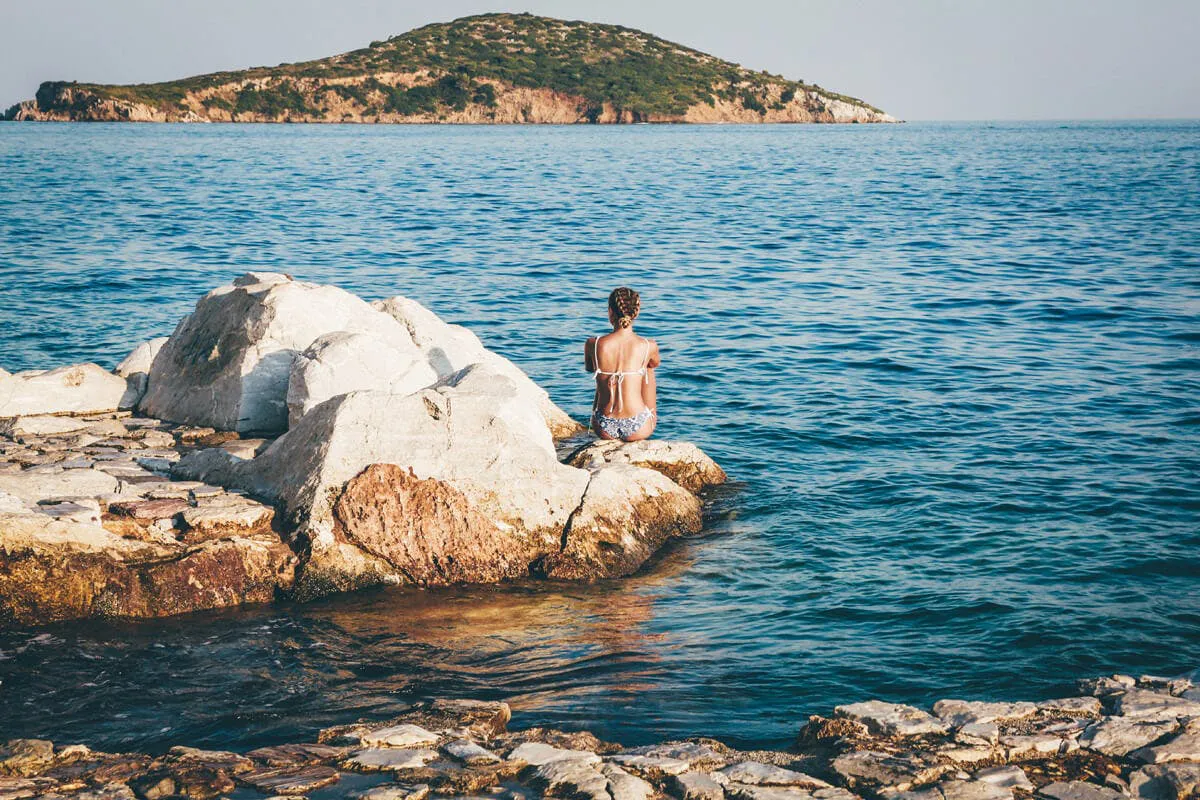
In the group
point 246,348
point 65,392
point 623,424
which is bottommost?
point 623,424

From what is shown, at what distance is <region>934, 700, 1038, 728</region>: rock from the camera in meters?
6.23

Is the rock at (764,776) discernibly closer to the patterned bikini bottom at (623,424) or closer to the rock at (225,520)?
the rock at (225,520)

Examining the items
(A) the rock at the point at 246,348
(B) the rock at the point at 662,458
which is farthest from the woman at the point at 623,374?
(A) the rock at the point at 246,348

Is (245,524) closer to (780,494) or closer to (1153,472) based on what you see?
(780,494)

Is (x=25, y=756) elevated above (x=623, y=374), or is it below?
below

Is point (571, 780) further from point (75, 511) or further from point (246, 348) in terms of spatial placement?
point (246, 348)

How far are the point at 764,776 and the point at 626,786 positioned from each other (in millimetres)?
779

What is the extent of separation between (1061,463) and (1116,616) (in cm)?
406

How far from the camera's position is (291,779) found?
17.3ft

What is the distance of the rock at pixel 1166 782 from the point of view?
537 centimetres

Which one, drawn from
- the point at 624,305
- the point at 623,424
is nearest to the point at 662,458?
the point at 623,424

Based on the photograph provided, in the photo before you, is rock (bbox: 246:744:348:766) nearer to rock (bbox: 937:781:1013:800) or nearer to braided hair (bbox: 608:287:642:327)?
rock (bbox: 937:781:1013:800)

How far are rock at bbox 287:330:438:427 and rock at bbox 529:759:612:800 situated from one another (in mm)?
5968

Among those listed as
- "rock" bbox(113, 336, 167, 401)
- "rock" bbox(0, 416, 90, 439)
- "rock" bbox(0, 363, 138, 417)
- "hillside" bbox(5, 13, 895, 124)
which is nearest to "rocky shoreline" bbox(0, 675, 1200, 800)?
"rock" bbox(0, 416, 90, 439)
